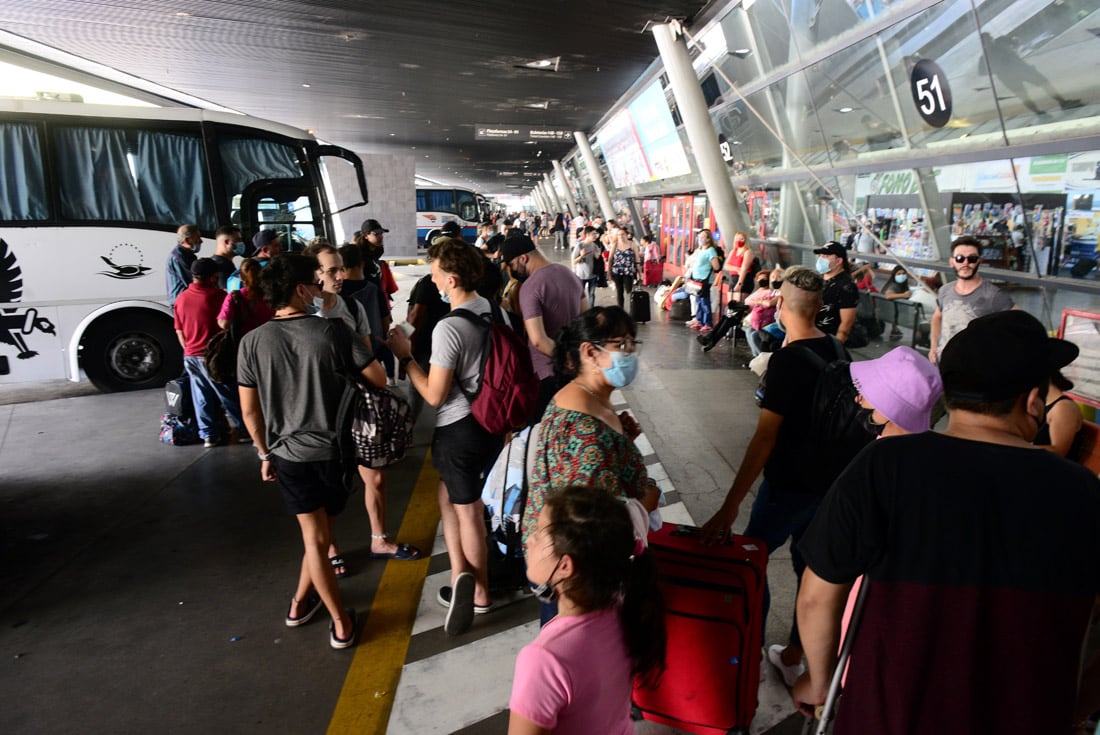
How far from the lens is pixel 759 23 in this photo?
33.0 ft

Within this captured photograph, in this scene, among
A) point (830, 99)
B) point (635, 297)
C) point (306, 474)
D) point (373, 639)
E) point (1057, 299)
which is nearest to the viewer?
point (306, 474)

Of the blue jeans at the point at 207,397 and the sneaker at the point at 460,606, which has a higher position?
the blue jeans at the point at 207,397

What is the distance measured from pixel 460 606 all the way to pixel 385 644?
1.41ft

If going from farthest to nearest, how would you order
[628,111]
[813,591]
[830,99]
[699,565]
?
[628,111], [830,99], [699,565], [813,591]

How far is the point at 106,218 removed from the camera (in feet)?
27.0

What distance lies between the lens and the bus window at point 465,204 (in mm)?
32812

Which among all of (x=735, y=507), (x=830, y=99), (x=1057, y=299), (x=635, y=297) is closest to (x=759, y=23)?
(x=830, y=99)

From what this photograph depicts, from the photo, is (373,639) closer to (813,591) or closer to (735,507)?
(735,507)

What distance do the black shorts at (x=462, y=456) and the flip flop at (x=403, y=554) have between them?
1.06 metres

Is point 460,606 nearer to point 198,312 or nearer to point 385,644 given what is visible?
point 385,644

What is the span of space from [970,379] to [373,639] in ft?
Result: 10.1

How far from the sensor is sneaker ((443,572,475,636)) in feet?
11.6

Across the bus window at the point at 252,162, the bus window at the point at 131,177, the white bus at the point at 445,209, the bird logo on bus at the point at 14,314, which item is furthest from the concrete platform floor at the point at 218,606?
the white bus at the point at 445,209

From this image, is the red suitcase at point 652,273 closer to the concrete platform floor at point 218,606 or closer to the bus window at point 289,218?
the bus window at point 289,218
